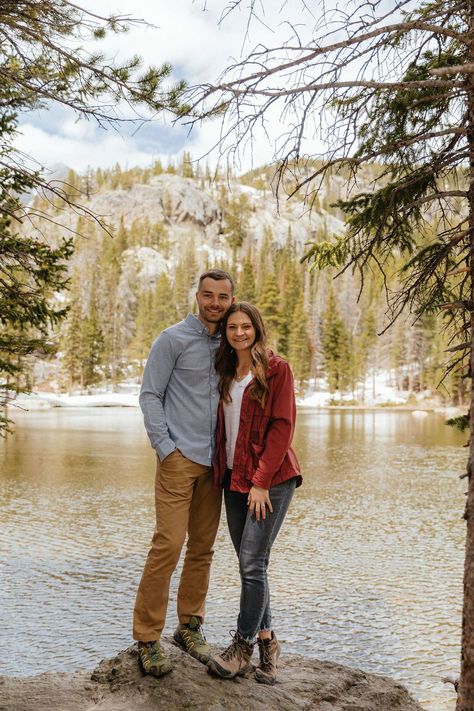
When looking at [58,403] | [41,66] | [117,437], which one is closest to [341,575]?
[41,66]

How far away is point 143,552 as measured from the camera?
30.7ft

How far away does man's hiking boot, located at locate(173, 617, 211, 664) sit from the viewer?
367 cm

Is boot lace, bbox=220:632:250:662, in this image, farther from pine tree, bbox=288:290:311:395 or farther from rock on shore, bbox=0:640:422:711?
pine tree, bbox=288:290:311:395

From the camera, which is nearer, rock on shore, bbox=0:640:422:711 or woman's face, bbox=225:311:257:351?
rock on shore, bbox=0:640:422:711

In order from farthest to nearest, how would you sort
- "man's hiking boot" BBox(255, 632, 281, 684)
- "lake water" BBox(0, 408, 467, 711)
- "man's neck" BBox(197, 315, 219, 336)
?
"lake water" BBox(0, 408, 467, 711) → "man's neck" BBox(197, 315, 219, 336) → "man's hiking boot" BBox(255, 632, 281, 684)

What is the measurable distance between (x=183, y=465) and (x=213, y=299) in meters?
0.96

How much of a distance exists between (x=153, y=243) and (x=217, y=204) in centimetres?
2136

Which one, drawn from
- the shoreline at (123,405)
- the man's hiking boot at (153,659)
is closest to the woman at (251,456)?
the man's hiking boot at (153,659)

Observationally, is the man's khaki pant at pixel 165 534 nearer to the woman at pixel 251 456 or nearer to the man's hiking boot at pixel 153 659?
the man's hiking boot at pixel 153 659

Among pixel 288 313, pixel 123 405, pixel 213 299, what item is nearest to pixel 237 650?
pixel 213 299

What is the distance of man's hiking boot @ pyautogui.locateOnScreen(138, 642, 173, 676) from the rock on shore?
4cm

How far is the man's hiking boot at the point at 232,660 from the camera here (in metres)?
3.51

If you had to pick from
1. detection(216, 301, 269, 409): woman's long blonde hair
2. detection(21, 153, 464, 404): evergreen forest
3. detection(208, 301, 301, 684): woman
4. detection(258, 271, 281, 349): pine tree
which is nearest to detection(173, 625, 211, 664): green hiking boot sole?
detection(208, 301, 301, 684): woman

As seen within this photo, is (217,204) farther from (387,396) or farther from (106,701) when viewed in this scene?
(106,701)
